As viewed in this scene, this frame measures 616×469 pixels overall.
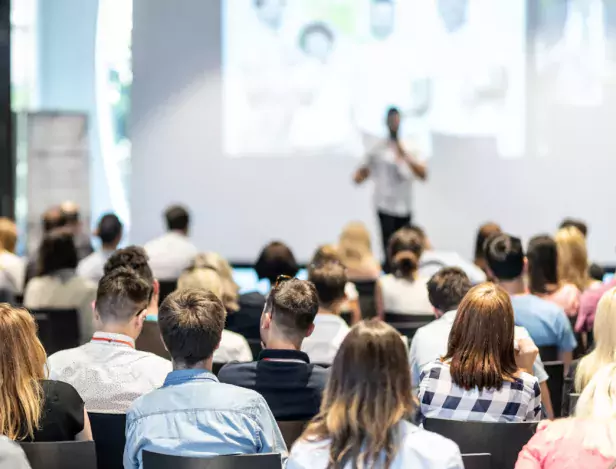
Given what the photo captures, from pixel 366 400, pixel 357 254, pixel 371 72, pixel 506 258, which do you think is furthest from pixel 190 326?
pixel 371 72

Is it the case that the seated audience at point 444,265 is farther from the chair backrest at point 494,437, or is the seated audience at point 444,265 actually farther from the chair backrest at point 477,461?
the chair backrest at point 477,461

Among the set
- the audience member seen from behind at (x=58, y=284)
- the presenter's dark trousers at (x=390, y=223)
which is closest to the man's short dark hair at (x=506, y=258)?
the audience member seen from behind at (x=58, y=284)

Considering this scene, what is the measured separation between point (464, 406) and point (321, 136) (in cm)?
696

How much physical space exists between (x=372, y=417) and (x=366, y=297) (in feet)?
12.8

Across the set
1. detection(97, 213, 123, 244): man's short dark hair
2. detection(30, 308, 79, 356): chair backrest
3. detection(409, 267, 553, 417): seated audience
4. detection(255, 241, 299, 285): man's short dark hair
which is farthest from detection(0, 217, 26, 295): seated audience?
detection(409, 267, 553, 417): seated audience

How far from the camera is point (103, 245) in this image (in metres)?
6.28

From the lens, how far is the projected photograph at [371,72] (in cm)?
920

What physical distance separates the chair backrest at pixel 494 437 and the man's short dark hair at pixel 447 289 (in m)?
1.15

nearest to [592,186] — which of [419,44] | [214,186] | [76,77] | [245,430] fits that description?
[419,44]

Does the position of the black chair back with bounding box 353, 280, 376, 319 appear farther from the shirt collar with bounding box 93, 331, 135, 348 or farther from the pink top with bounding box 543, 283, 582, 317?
the shirt collar with bounding box 93, 331, 135, 348

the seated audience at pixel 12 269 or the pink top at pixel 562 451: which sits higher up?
the seated audience at pixel 12 269

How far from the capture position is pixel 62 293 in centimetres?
534

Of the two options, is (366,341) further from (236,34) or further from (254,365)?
(236,34)

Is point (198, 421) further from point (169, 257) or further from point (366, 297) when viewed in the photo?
point (169, 257)
